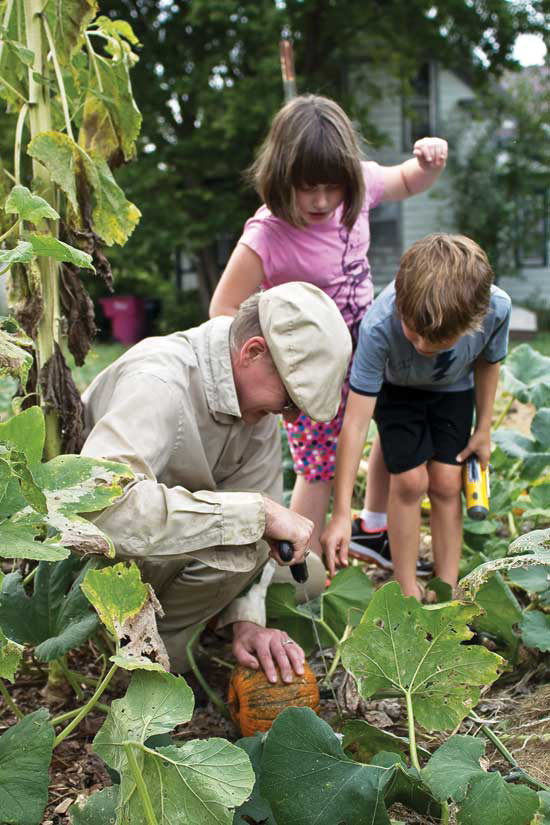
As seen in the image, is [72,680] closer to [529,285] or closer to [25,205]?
[25,205]

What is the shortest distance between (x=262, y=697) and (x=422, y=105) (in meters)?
16.1

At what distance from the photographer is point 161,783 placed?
1.52 m

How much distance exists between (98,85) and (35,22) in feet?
0.75

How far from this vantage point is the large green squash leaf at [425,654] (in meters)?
1.80

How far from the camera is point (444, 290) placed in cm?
249

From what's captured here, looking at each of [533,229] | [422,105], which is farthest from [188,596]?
[533,229]

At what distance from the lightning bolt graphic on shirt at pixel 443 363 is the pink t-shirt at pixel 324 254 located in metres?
0.44

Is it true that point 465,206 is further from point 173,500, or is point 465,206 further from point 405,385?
point 173,500

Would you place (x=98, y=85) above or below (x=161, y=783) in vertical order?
above

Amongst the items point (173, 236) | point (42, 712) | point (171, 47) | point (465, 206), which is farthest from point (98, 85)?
point (465, 206)

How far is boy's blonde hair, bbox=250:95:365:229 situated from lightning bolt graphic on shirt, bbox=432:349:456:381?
1.85 ft

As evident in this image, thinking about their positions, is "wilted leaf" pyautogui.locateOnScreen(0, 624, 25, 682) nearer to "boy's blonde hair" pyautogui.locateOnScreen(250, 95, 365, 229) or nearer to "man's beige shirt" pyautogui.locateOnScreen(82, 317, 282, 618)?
"man's beige shirt" pyautogui.locateOnScreen(82, 317, 282, 618)

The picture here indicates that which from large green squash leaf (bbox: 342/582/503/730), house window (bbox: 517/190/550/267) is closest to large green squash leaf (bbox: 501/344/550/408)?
large green squash leaf (bbox: 342/582/503/730)

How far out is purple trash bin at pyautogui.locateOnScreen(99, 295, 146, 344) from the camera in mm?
15359
